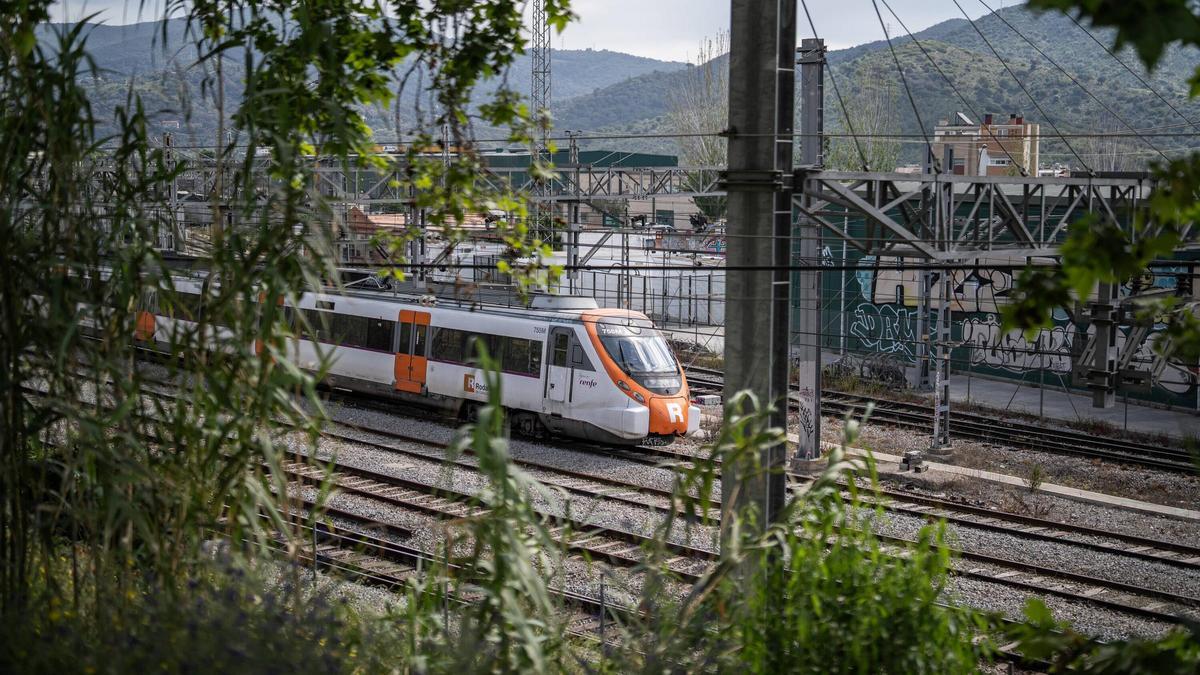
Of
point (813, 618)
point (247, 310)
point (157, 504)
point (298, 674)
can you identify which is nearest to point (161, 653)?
point (298, 674)

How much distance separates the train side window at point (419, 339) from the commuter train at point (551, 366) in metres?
0.02

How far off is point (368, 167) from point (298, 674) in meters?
3.43

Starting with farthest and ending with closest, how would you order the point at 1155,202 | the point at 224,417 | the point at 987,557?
1. the point at 987,557
2. the point at 224,417
3. the point at 1155,202

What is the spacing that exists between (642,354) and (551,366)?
1.43 m

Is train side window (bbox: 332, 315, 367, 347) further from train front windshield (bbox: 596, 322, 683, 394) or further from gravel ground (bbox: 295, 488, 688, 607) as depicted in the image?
gravel ground (bbox: 295, 488, 688, 607)

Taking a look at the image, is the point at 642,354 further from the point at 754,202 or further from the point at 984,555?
the point at 754,202

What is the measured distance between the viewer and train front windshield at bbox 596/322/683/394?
54.5 feet

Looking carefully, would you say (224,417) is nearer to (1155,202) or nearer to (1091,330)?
(1155,202)

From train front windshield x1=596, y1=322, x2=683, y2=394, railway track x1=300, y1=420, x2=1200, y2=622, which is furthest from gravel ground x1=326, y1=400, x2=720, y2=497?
railway track x1=300, y1=420, x2=1200, y2=622

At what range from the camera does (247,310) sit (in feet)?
Result: 13.6

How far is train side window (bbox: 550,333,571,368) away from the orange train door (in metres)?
2.95

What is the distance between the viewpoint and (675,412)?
1694 centimetres

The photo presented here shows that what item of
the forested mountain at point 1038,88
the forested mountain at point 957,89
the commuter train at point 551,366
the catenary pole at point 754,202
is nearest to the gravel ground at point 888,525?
the commuter train at point 551,366

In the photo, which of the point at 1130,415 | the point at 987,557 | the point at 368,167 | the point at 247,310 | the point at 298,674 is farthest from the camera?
the point at 1130,415
